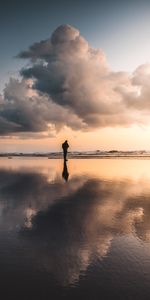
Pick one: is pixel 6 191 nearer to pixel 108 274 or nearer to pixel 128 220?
pixel 128 220

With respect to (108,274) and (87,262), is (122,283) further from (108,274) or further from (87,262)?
(87,262)

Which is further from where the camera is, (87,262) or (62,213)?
(62,213)

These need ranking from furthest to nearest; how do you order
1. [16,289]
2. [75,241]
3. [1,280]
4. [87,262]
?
[75,241]
[87,262]
[1,280]
[16,289]

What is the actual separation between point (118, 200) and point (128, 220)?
197 inches

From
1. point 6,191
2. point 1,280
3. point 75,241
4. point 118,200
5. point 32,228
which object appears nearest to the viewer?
point 1,280

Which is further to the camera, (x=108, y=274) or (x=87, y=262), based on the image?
(x=87, y=262)

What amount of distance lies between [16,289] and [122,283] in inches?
91.3

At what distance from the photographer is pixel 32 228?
38.5ft

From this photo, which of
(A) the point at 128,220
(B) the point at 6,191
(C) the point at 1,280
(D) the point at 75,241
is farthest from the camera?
(B) the point at 6,191

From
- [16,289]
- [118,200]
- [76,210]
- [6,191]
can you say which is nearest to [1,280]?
[16,289]

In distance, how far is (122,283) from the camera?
6.81 metres

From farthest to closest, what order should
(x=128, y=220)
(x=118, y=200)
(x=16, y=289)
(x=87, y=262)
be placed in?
(x=118, y=200)
(x=128, y=220)
(x=87, y=262)
(x=16, y=289)

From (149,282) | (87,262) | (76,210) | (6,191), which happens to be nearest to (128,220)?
Answer: (76,210)

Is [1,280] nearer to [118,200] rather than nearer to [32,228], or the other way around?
[32,228]
